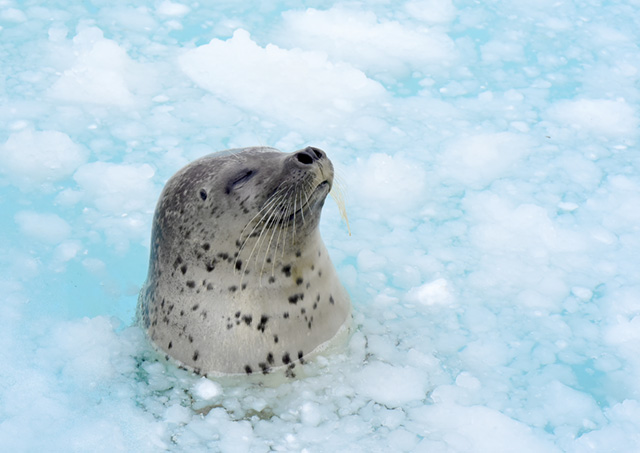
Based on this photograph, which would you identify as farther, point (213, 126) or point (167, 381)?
point (213, 126)

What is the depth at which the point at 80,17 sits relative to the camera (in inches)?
230

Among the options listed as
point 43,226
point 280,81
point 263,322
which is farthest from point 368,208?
point 43,226

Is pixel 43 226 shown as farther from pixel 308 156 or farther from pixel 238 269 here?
pixel 308 156

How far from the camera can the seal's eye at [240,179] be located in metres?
2.91

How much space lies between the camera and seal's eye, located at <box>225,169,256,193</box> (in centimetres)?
291

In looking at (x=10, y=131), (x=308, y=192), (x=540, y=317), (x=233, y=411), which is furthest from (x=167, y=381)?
(x=10, y=131)

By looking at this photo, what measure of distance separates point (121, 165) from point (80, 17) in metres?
1.92

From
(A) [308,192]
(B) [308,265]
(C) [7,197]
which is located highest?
(A) [308,192]

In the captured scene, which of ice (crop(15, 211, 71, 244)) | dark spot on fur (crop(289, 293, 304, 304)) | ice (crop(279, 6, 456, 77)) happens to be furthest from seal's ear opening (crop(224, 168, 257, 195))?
ice (crop(279, 6, 456, 77))

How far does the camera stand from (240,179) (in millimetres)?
2924

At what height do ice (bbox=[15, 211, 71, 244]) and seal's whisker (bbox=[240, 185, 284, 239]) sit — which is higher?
seal's whisker (bbox=[240, 185, 284, 239])

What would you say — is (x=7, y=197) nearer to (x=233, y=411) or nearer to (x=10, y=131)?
(x=10, y=131)

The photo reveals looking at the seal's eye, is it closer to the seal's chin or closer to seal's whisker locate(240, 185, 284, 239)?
seal's whisker locate(240, 185, 284, 239)

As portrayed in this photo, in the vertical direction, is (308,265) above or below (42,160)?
above
